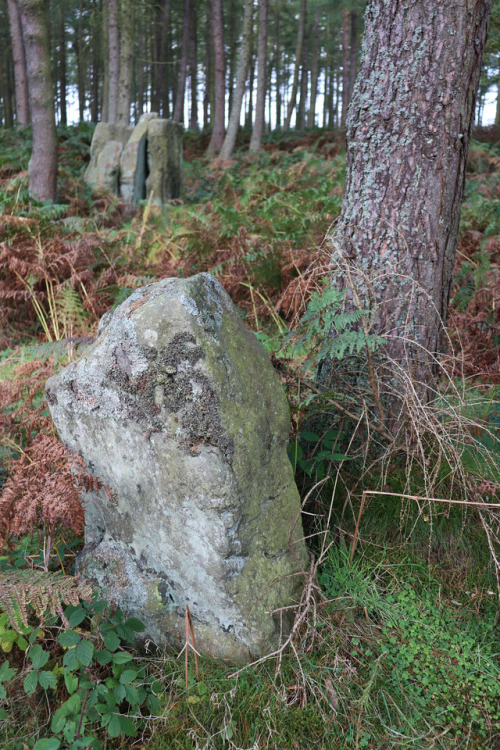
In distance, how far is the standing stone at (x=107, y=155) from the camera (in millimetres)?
10820

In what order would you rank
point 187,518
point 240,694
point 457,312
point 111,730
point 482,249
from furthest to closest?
point 482,249
point 457,312
point 187,518
point 240,694
point 111,730

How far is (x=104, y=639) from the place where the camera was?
1.93m

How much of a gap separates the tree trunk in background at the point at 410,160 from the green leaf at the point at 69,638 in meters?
1.71

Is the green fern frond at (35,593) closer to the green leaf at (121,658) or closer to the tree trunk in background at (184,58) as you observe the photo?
the green leaf at (121,658)

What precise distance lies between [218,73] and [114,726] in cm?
1876

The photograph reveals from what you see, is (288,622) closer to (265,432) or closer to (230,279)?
(265,432)

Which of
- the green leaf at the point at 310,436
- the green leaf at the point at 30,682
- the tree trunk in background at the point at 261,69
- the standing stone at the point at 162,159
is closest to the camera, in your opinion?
the green leaf at the point at 30,682

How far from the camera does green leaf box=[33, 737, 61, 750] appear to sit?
1.66 m

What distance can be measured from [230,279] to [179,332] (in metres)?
3.11

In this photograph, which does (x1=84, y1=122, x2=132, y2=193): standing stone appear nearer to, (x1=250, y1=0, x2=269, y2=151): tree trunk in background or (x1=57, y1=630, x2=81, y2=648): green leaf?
(x1=250, y1=0, x2=269, y2=151): tree trunk in background

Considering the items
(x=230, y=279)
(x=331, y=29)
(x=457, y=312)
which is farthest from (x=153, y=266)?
(x=331, y=29)

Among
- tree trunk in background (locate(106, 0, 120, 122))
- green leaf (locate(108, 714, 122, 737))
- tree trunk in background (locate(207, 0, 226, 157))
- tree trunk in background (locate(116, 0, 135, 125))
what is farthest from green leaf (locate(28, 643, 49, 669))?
tree trunk in background (locate(207, 0, 226, 157))

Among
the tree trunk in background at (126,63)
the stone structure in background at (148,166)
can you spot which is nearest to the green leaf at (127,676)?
the stone structure in background at (148,166)

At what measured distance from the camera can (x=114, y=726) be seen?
1.73m
